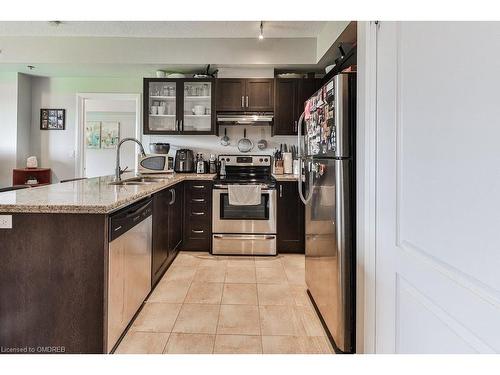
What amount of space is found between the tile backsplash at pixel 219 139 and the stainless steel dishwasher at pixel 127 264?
2.13m

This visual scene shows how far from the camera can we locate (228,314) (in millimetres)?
2207

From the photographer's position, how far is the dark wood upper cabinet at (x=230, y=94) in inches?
154

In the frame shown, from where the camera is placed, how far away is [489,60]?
27.9 inches

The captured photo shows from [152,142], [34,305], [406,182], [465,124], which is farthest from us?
[152,142]

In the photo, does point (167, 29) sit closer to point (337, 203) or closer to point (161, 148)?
point (161, 148)

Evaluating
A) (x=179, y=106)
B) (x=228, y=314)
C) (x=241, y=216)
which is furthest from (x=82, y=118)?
(x=228, y=314)

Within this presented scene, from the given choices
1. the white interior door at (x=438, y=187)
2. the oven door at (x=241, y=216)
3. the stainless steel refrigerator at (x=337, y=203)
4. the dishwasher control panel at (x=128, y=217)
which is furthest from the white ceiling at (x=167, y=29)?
the white interior door at (x=438, y=187)

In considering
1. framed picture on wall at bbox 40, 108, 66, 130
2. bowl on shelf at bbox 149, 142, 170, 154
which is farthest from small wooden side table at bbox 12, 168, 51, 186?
bowl on shelf at bbox 149, 142, 170, 154

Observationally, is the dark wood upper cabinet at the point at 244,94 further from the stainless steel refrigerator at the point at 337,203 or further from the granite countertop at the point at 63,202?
the granite countertop at the point at 63,202

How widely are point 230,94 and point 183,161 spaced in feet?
3.65

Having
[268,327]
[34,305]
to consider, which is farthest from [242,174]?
[34,305]

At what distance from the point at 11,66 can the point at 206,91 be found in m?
2.64
